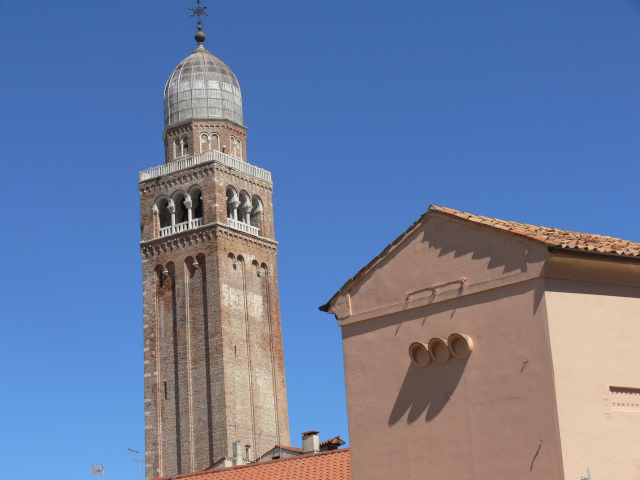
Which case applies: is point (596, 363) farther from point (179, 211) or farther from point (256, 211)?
point (256, 211)

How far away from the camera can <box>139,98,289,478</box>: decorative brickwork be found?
47.5m

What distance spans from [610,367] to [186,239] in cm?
3536

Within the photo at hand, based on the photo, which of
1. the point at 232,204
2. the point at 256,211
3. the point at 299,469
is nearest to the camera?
the point at 299,469

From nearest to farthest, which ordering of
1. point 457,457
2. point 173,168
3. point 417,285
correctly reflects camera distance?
point 457,457, point 417,285, point 173,168

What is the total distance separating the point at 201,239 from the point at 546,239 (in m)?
34.6

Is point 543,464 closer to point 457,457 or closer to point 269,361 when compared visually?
point 457,457

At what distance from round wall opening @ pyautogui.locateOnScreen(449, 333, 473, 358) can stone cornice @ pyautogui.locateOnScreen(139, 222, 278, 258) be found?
32995 millimetres

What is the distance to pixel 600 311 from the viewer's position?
1631 centimetres

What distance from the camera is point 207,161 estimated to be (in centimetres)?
5059

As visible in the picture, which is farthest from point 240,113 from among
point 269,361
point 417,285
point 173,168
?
point 417,285

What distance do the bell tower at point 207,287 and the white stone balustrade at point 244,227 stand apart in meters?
0.05

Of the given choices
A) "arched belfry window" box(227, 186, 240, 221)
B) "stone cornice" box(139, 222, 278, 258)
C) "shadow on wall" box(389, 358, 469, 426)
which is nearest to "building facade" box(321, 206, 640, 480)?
"shadow on wall" box(389, 358, 469, 426)

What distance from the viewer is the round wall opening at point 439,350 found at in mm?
16969

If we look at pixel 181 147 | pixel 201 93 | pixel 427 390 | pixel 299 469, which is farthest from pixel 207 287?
pixel 427 390
